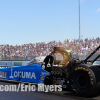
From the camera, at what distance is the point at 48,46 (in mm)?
31609

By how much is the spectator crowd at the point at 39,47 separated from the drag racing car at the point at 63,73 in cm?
1858

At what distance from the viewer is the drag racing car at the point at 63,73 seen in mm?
5176

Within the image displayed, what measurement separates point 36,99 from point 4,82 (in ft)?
12.2

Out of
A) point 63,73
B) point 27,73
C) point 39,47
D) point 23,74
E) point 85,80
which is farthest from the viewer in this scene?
point 39,47

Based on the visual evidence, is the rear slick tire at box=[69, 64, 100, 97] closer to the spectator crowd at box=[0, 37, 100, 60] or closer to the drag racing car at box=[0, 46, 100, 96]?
the drag racing car at box=[0, 46, 100, 96]

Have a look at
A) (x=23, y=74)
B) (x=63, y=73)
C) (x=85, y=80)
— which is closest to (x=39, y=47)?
(x=23, y=74)

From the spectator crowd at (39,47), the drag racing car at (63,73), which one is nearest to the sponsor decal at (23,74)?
the drag racing car at (63,73)

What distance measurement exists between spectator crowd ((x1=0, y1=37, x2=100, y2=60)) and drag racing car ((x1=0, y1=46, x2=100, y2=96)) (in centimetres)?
1858

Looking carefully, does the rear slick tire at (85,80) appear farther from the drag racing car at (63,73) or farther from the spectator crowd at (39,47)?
the spectator crowd at (39,47)

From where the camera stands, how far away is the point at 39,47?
32.5 metres

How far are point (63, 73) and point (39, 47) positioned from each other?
26.4 meters

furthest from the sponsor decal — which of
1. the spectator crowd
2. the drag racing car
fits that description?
the spectator crowd

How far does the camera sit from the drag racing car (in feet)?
17.0

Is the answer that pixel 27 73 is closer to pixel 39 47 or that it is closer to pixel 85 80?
pixel 85 80
